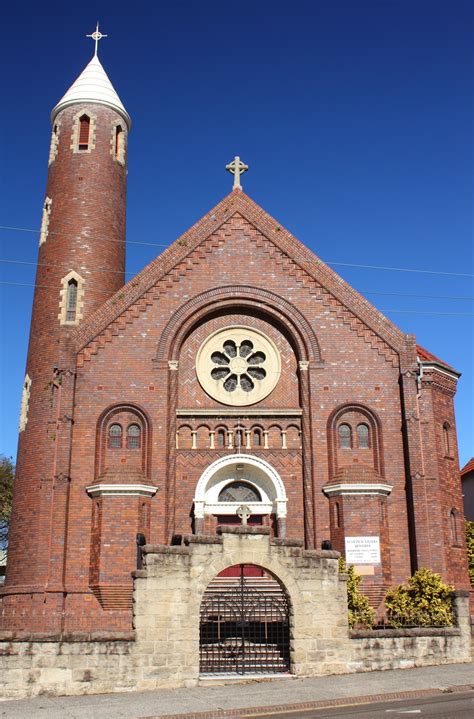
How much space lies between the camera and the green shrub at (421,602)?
1988cm

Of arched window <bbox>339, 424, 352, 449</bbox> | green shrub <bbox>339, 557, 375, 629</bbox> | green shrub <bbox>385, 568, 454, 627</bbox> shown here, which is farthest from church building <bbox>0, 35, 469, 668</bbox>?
green shrub <bbox>339, 557, 375, 629</bbox>

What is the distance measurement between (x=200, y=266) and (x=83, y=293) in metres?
4.50

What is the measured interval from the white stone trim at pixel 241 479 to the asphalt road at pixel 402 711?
1081 centimetres

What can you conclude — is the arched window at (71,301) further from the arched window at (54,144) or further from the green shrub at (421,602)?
the green shrub at (421,602)

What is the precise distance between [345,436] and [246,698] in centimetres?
1210

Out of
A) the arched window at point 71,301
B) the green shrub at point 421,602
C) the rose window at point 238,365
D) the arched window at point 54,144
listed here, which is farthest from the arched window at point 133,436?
the arched window at point 54,144

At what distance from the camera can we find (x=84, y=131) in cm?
3088

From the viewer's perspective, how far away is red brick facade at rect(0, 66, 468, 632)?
76.3ft

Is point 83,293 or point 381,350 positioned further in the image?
point 83,293

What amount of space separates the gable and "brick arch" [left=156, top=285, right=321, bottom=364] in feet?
2.23

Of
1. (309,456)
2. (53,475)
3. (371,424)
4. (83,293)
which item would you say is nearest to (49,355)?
(83,293)

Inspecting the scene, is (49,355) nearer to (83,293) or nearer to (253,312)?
(83,293)

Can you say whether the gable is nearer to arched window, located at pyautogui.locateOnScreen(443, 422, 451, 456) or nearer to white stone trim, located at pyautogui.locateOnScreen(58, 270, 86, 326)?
white stone trim, located at pyautogui.locateOnScreen(58, 270, 86, 326)

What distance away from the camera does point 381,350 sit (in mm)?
25844
